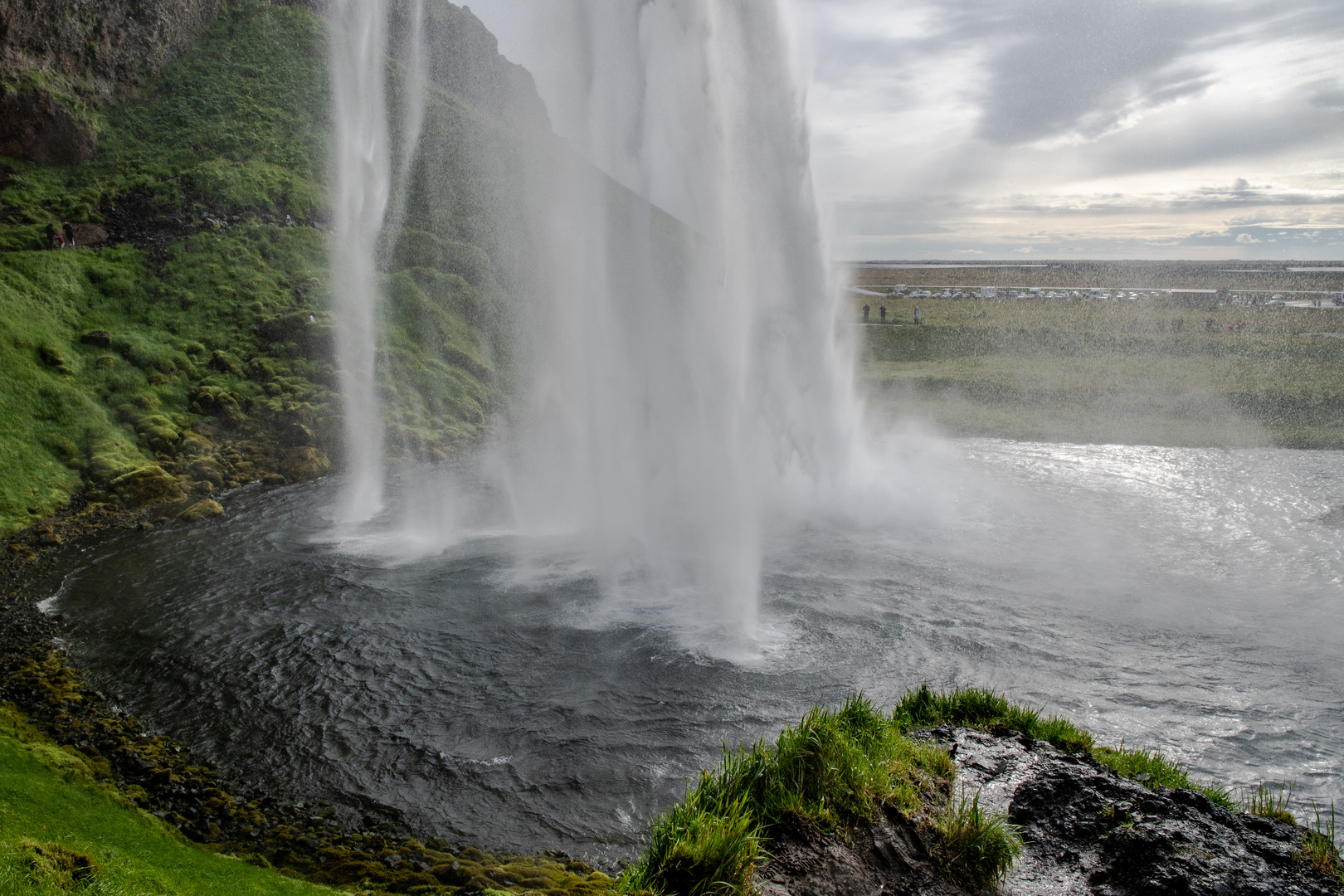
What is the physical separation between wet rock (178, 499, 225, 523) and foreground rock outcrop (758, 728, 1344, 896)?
2336 centimetres

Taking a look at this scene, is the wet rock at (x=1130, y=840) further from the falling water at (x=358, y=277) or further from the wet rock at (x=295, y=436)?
the wet rock at (x=295, y=436)

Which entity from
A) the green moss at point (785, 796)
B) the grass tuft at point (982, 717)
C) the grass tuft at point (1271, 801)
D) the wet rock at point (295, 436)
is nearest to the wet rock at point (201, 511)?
the wet rock at point (295, 436)

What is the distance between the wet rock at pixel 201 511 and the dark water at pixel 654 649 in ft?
3.08

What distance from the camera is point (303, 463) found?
29.3 m

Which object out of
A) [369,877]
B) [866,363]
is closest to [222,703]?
[369,877]

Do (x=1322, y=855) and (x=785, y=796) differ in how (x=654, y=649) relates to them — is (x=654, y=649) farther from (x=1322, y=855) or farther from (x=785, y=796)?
(x=1322, y=855)

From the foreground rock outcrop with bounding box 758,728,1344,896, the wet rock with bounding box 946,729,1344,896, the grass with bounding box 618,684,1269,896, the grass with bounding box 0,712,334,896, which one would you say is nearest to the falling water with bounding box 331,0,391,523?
the grass with bounding box 0,712,334,896

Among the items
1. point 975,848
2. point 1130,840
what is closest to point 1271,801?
point 1130,840

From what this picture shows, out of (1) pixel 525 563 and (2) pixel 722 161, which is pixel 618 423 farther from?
(2) pixel 722 161

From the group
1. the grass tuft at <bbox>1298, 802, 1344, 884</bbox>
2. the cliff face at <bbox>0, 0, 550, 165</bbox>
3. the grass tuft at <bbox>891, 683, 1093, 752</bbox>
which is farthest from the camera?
the cliff face at <bbox>0, 0, 550, 165</bbox>

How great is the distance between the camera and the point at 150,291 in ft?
120

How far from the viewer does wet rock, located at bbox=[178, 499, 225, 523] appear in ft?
77.1

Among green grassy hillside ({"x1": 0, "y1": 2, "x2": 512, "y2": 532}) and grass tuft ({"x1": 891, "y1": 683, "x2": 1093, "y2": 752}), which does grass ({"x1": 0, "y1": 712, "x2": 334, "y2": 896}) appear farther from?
green grassy hillside ({"x1": 0, "y1": 2, "x2": 512, "y2": 532})

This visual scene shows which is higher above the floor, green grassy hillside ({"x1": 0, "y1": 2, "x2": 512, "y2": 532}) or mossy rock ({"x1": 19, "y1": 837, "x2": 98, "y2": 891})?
green grassy hillside ({"x1": 0, "y1": 2, "x2": 512, "y2": 532})
